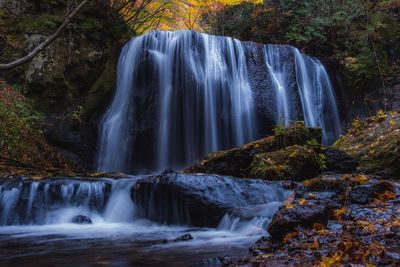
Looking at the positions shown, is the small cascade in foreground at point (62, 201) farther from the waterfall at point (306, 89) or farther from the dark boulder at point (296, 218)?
the waterfall at point (306, 89)

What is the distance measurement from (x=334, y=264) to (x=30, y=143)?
29.8 ft

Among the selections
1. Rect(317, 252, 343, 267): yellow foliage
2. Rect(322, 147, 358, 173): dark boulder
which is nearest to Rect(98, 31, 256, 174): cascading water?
Rect(322, 147, 358, 173): dark boulder

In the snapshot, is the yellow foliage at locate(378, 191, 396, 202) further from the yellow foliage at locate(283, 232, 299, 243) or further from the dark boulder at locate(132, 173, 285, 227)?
the dark boulder at locate(132, 173, 285, 227)

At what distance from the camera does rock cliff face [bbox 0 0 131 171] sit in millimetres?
12391

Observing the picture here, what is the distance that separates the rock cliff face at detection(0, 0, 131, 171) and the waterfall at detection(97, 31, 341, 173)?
47 cm

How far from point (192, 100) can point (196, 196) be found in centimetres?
718

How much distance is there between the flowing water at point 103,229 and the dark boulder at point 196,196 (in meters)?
0.04

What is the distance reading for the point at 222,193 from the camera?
639cm

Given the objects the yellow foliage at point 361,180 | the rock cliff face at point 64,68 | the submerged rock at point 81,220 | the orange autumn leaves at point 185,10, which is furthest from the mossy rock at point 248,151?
the orange autumn leaves at point 185,10

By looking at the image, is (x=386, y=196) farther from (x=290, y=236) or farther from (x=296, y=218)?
(x=290, y=236)

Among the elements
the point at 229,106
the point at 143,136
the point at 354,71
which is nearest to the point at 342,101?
the point at 354,71

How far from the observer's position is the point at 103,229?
634cm

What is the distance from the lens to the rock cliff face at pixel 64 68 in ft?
40.7

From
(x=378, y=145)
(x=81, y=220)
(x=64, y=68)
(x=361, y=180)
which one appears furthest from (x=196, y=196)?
(x=64, y=68)
